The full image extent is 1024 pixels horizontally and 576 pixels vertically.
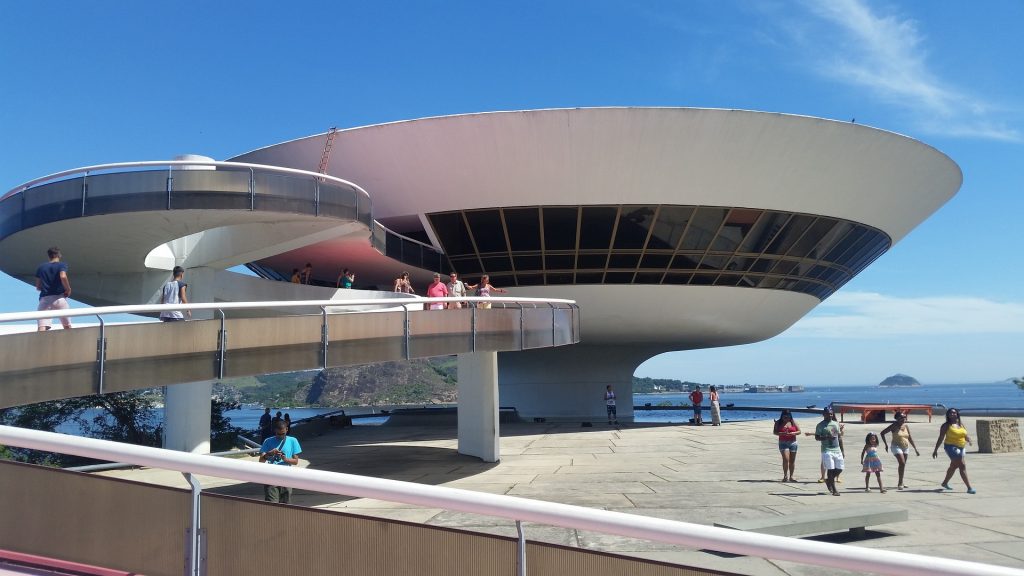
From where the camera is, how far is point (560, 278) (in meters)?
28.5

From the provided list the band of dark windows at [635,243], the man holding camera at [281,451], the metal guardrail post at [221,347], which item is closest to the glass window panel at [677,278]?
the band of dark windows at [635,243]

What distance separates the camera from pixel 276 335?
37.1 feet

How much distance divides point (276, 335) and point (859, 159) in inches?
865

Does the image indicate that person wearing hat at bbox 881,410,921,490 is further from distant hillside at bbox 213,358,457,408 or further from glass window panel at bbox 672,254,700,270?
distant hillside at bbox 213,358,457,408

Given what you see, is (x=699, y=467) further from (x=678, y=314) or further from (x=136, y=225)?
(x=678, y=314)

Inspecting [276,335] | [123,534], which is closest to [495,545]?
[123,534]

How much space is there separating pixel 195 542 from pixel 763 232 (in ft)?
85.7

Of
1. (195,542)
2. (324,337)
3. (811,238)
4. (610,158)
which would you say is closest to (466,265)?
(610,158)

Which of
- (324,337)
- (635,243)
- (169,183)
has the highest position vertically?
(635,243)

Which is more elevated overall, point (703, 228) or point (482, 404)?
point (703, 228)

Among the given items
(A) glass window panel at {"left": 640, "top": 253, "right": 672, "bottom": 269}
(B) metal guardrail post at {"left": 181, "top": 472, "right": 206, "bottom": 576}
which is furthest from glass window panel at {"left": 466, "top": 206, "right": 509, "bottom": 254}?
(B) metal guardrail post at {"left": 181, "top": 472, "right": 206, "bottom": 576}

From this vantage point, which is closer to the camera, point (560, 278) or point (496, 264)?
point (496, 264)

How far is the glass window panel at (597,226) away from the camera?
85.8 ft

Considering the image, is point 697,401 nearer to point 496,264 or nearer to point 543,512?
point 496,264
